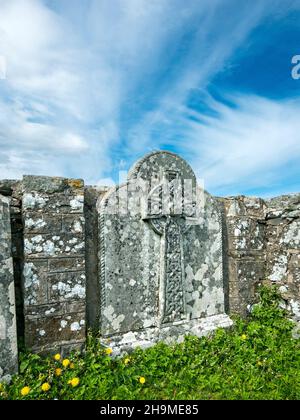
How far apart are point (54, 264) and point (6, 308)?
Answer: 0.61 meters

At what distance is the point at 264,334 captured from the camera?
4.71 metres

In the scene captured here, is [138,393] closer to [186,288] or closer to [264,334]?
[186,288]

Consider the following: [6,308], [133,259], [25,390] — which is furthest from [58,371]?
[133,259]

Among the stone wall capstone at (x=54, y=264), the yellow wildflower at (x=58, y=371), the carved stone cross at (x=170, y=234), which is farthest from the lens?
the carved stone cross at (x=170, y=234)

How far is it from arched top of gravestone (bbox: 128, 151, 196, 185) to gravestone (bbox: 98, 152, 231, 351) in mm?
13

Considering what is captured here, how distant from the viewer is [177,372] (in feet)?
11.9

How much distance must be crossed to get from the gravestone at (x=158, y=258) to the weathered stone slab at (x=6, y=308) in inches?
40.3

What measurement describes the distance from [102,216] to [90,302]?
3.28ft

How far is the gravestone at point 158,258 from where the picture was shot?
3830 millimetres

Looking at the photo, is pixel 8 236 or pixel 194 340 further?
pixel 194 340

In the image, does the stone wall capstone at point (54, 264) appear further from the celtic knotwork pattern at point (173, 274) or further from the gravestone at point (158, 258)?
the celtic knotwork pattern at point (173, 274)

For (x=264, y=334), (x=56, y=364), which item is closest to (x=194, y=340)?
(x=264, y=334)

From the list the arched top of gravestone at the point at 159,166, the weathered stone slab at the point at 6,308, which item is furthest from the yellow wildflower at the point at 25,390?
the arched top of gravestone at the point at 159,166
